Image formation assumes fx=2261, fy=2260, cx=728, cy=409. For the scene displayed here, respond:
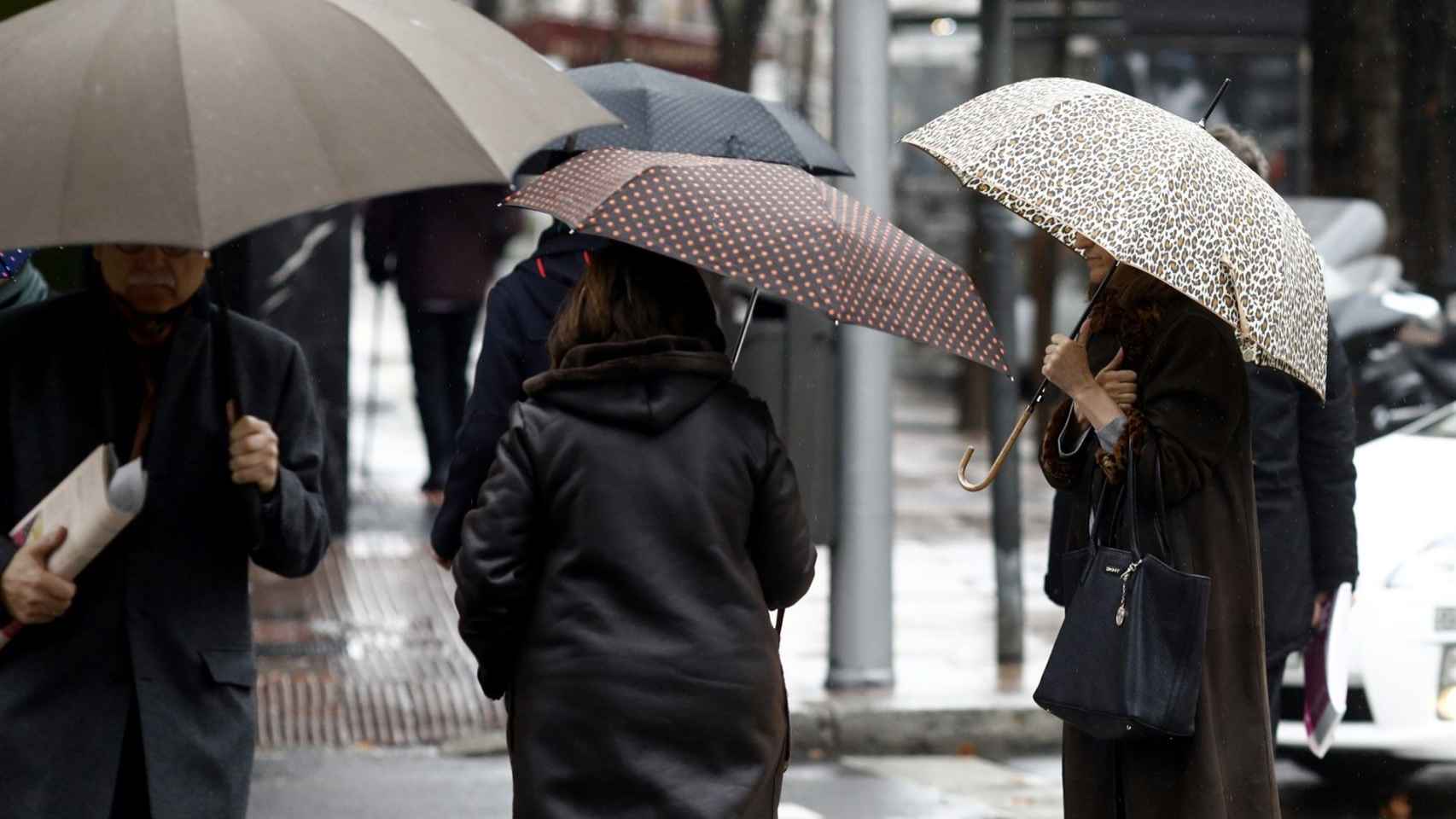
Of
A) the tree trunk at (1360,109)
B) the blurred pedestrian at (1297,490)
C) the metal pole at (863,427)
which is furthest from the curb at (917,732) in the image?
the tree trunk at (1360,109)

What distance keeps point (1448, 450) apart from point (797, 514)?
13.6ft

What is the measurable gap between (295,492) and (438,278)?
865 cm

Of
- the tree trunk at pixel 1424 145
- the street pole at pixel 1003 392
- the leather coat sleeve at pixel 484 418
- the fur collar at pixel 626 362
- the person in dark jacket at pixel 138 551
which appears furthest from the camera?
the tree trunk at pixel 1424 145

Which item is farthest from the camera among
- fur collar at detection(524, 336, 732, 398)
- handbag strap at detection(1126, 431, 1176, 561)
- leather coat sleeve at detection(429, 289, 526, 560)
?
leather coat sleeve at detection(429, 289, 526, 560)

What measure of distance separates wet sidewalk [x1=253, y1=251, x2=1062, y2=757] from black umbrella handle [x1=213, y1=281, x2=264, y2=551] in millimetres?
3895

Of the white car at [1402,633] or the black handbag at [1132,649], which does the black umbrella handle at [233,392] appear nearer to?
the black handbag at [1132,649]

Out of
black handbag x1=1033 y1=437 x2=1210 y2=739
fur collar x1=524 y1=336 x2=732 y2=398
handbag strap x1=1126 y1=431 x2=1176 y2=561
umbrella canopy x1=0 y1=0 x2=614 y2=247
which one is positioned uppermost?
umbrella canopy x1=0 y1=0 x2=614 y2=247

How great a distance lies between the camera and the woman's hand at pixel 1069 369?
14.9 feet

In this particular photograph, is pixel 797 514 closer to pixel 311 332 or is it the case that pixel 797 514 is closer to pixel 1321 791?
pixel 1321 791

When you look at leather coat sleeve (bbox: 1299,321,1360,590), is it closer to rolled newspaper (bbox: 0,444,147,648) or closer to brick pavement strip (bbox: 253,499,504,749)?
rolled newspaper (bbox: 0,444,147,648)

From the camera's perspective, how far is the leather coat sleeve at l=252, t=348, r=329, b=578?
377cm

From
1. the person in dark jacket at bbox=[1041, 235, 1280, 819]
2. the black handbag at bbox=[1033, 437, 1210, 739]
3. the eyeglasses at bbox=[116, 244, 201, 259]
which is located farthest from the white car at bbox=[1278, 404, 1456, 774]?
the eyeglasses at bbox=[116, 244, 201, 259]

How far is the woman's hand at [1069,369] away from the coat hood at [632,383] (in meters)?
0.99

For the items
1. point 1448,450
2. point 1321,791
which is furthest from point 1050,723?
point 1448,450
